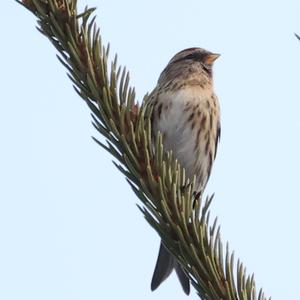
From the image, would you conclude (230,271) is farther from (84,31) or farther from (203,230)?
(84,31)

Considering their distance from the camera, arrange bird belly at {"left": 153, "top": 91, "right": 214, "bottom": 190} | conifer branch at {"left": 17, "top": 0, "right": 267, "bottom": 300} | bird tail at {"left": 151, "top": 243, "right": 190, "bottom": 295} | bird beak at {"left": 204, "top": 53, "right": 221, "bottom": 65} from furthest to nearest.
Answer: bird beak at {"left": 204, "top": 53, "right": 221, "bottom": 65} < bird belly at {"left": 153, "top": 91, "right": 214, "bottom": 190} < bird tail at {"left": 151, "top": 243, "right": 190, "bottom": 295} < conifer branch at {"left": 17, "top": 0, "right": 267, "bottom": 300}

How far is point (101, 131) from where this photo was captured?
149cm

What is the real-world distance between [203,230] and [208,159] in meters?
2.57

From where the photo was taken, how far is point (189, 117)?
3.69 m

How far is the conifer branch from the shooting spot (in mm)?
1398

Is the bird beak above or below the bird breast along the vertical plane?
above

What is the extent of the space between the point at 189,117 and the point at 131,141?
223 centimetres

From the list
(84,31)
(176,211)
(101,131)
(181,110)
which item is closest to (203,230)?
(176,211)

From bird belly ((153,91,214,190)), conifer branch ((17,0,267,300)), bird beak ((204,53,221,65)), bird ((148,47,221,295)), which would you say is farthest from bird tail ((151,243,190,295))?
bird beak ((204,53,221,65))

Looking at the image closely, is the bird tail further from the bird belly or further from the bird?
the bird belly

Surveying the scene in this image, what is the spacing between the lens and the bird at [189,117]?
3555 mm

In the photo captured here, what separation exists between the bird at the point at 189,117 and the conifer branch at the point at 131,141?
180cm

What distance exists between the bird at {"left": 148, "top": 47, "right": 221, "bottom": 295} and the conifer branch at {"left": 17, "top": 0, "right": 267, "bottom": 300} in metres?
1.80

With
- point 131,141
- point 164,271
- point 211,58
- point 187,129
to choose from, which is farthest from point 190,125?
point 131,141
